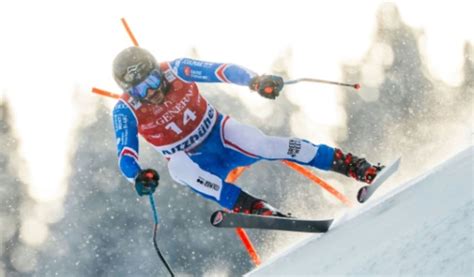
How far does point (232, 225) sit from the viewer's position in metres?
4.02

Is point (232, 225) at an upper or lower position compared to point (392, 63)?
upper

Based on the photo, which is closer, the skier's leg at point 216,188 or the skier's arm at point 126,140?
the skier's arm at point 126,140

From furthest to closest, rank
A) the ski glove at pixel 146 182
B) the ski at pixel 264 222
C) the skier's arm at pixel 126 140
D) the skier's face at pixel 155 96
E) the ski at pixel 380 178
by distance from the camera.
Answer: the skier's face at pixel 155 96, the skier's arm at pixel 126 140, the ski glove at pixel 146 182, the ski at pixel 380 178, the ski at pixel 264 222

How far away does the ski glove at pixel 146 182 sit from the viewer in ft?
14.5

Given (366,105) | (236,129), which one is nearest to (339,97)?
(366,105)

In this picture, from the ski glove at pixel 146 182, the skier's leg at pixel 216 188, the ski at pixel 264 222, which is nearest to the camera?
the ski at pixel 264 222

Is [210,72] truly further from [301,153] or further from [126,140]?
[301,153]

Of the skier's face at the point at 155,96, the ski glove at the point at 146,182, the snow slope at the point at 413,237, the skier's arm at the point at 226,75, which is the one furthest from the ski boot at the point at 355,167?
the skier's face at the point at 155,96

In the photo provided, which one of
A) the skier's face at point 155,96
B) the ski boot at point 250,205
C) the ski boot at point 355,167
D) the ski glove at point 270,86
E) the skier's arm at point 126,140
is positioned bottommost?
the skier's arm at point 126,140

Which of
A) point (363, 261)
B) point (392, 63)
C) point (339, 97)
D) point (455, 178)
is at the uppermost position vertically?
point (455, 178)

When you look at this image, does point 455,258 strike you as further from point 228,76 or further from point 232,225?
point 228,76

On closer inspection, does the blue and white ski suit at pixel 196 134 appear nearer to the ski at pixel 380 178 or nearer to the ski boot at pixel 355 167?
the ski boot at pixel 355 167

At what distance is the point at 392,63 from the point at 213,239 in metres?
9.64

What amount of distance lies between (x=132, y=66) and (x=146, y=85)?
6.8 inches
